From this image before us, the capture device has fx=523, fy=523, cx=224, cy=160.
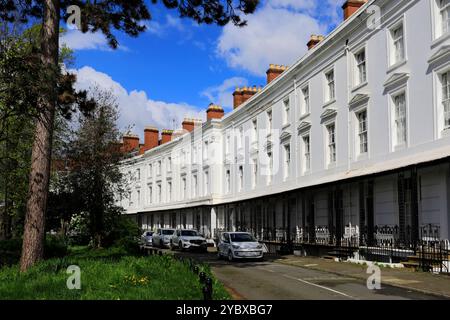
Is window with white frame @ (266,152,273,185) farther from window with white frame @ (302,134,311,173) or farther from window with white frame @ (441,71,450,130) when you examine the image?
window with white frame @ (441,71,450,130)

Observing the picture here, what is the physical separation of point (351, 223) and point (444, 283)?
10.1 metres

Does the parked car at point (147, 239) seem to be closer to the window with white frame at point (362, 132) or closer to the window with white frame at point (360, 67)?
the window with white frame at point (362, 132)

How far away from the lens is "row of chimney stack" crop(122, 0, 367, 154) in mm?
27812

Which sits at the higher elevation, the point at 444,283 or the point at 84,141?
the point at 84,141

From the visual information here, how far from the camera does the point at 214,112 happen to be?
47.7m

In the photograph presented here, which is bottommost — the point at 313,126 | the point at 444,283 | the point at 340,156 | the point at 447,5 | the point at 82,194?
the point at 444,283

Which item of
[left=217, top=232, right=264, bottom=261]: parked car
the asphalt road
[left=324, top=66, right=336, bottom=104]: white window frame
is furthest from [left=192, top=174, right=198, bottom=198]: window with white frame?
the asphalt road

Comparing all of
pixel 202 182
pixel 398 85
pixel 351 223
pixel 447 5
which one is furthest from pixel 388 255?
pixel 202 182

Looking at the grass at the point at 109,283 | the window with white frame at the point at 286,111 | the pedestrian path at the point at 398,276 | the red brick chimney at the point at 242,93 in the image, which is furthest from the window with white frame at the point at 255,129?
the grass at the point at 109,283

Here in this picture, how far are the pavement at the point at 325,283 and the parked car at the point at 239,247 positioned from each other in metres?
3.14

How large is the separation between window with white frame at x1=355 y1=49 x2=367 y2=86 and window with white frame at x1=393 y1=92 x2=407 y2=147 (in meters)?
2.91
